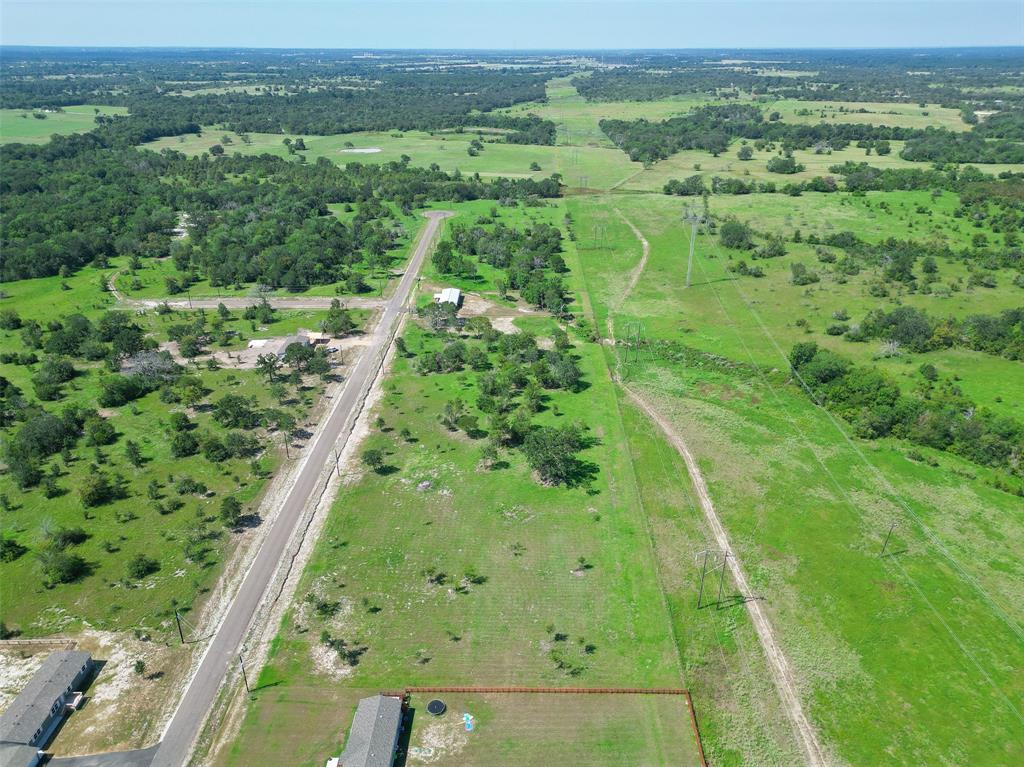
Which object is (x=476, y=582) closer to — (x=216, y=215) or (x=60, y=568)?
(x=60, y=568)

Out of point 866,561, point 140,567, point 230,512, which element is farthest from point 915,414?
point 140,567

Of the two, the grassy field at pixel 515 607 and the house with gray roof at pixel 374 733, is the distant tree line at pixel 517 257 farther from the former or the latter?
the house with gray roof at pixel 374 733

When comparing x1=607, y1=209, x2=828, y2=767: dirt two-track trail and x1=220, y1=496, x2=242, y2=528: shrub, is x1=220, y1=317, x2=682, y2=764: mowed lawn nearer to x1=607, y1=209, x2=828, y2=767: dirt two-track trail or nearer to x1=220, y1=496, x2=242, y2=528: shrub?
x1=607, y1=209, x2=828, y2=767: dirt two-track trail

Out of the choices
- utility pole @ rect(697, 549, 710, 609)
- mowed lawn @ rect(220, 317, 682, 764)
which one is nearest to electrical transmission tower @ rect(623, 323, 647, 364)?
mowed lawn @ rect(220, 317, 682, 764)

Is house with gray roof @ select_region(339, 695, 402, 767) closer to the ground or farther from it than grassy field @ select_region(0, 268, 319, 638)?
farther from it

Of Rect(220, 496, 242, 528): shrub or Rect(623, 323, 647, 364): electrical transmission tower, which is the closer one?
Rect(220, 496, 242, 528): shrub

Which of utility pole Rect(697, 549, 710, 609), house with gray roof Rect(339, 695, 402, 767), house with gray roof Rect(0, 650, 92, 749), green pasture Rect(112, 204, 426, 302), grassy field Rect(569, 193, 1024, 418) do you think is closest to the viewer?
house with gray roof Rect(339, 695, 402, 767)

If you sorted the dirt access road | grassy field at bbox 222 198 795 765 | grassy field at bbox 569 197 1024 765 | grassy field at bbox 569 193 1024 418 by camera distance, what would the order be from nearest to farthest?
the dirt access road → grassy field at bbox 222 198 795 765 → grassy field at bbox 569 197 1024 765 → grassy field at bbox 569 193 1024 418
